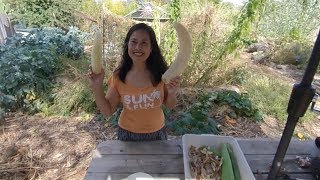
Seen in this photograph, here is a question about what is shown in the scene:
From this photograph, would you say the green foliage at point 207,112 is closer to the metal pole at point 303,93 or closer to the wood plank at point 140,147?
the wood plank at point 140,147

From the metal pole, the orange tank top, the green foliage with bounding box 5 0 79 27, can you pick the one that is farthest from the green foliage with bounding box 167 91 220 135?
the green foliage with bounding box 5 0 79 27

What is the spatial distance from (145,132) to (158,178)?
482 mm

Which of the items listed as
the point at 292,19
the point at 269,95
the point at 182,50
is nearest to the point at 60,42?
the point at 269,95

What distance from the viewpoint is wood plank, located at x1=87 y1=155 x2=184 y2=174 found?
1.15 meters

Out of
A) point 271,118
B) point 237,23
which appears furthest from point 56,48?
point 271,118

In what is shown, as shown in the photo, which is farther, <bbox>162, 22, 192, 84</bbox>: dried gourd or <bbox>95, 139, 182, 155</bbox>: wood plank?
<bbox>95, 139, 182, 155</bbox>: wood plank

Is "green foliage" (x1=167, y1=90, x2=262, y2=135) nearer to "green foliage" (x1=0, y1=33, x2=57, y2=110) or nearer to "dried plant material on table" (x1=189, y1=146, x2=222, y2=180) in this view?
"dried plant material on table" (x1=189, y1=146, x2=222, y2=180)

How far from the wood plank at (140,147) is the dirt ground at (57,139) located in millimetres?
1375

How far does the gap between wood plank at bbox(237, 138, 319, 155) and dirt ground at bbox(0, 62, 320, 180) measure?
1.66 metres

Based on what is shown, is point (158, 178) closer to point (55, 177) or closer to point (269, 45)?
point (55, 177)

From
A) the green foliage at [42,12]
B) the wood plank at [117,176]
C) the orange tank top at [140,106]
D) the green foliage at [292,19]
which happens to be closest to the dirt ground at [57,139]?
the orange tank top at [140,106]

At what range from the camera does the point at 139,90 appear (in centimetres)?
149

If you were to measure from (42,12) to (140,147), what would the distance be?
7.61m

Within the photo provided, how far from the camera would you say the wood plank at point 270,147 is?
1330 mm
